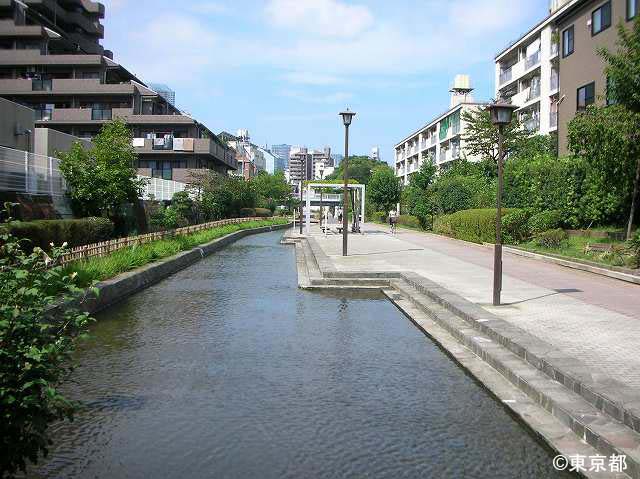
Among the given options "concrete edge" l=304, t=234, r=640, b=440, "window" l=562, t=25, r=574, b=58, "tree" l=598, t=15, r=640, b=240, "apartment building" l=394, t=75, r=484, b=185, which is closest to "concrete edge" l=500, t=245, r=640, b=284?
"tree" l=598, t=15, r=640, b=240

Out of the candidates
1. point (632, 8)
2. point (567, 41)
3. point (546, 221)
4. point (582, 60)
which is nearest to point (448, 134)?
point (567, 41)

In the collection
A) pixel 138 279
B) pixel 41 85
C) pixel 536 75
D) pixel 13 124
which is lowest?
pixel 138 279

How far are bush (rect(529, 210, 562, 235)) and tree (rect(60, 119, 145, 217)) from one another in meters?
15.1

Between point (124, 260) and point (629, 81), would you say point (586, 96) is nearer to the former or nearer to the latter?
point (629, 81)

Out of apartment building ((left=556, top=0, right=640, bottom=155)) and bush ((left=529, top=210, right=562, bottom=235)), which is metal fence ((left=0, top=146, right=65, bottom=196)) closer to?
bush ((left=529, top=210, right=562, bottom=235))

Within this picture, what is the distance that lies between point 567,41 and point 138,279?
24.3 m

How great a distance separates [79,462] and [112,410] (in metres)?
1.15

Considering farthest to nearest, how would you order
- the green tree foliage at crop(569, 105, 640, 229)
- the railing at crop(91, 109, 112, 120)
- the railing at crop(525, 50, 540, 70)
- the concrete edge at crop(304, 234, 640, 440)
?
the railing at crop(91, 109, 112, 120) < the railing at crop(525, 50, 540, 70) < the green tree foliage at crop(569, 105, 640, 229) < the concrete edge at crop(304, 234, 640, 440)

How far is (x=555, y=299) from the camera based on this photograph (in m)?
11.5

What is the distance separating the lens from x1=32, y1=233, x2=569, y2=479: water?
14.6 feet

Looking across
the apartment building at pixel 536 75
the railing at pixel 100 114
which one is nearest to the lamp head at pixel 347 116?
the apartment building at pixel 536 75

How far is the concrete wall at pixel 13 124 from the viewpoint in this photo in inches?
987

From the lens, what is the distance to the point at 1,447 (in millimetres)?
3645

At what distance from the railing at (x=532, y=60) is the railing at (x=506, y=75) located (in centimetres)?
361
